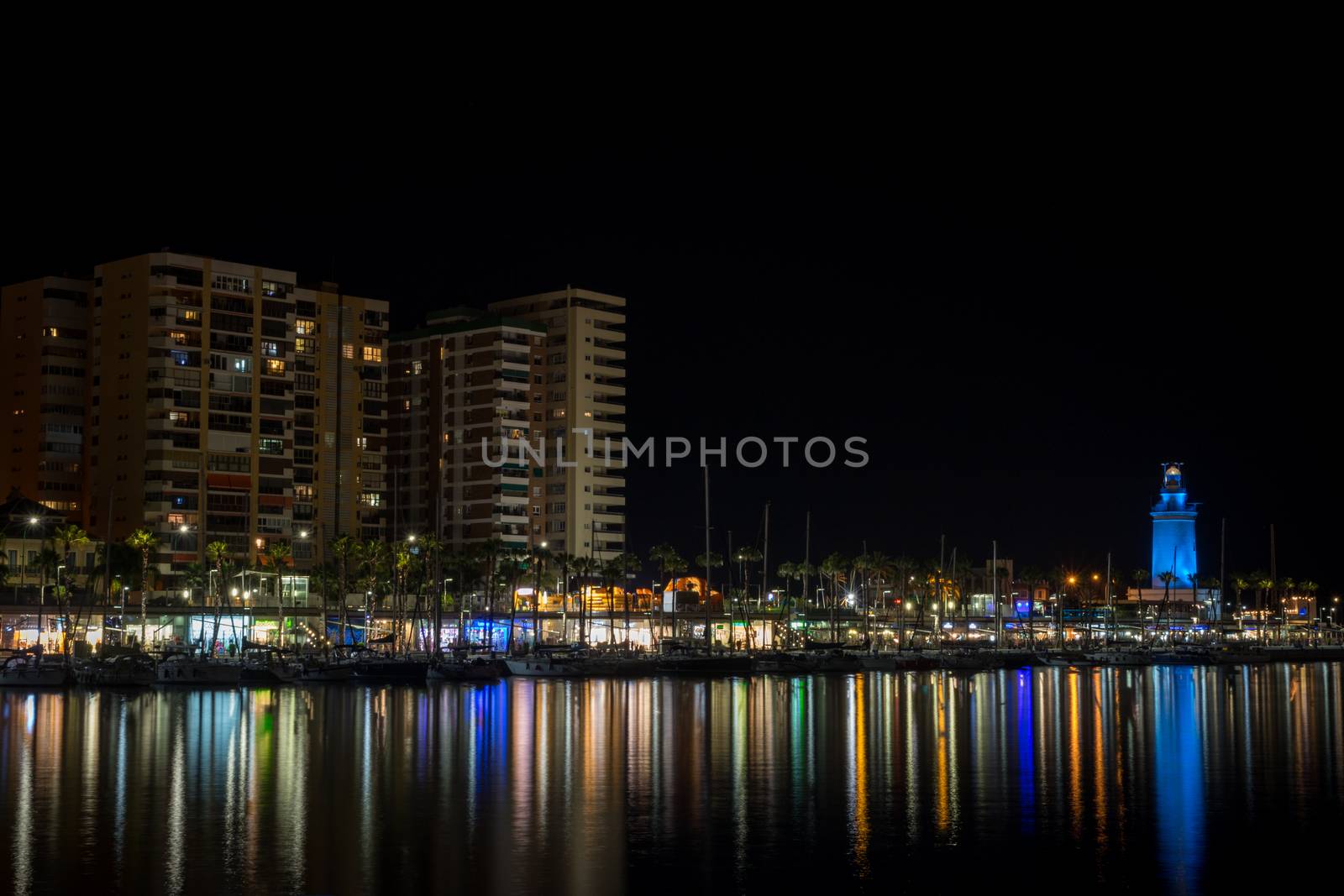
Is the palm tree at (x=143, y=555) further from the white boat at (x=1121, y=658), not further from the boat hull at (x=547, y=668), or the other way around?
the white boat at (x=1121, y=658)

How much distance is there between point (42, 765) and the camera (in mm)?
42844

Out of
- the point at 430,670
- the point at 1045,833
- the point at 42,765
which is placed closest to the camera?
the point at 1045,833

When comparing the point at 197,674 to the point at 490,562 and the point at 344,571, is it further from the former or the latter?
the point at 490,562

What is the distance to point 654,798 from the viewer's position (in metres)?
36.7

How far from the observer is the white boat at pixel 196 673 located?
8612 cm

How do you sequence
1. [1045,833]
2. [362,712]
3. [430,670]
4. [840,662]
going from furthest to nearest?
[840,662]
[430,670]
[362,712]
[1045,833]

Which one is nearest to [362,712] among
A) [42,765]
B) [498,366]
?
[42,765]

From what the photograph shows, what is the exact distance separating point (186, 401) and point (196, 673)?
66.3 meters

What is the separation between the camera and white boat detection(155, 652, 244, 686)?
86.1 metres

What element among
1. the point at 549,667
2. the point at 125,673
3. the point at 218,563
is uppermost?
the point at 218,563

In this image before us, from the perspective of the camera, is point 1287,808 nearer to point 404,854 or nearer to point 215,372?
point 404,854

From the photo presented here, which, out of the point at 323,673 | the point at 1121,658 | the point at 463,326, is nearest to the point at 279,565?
the point at 323,673

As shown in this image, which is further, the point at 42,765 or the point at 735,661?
the point at 735,661

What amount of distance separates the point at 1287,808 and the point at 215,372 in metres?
128
